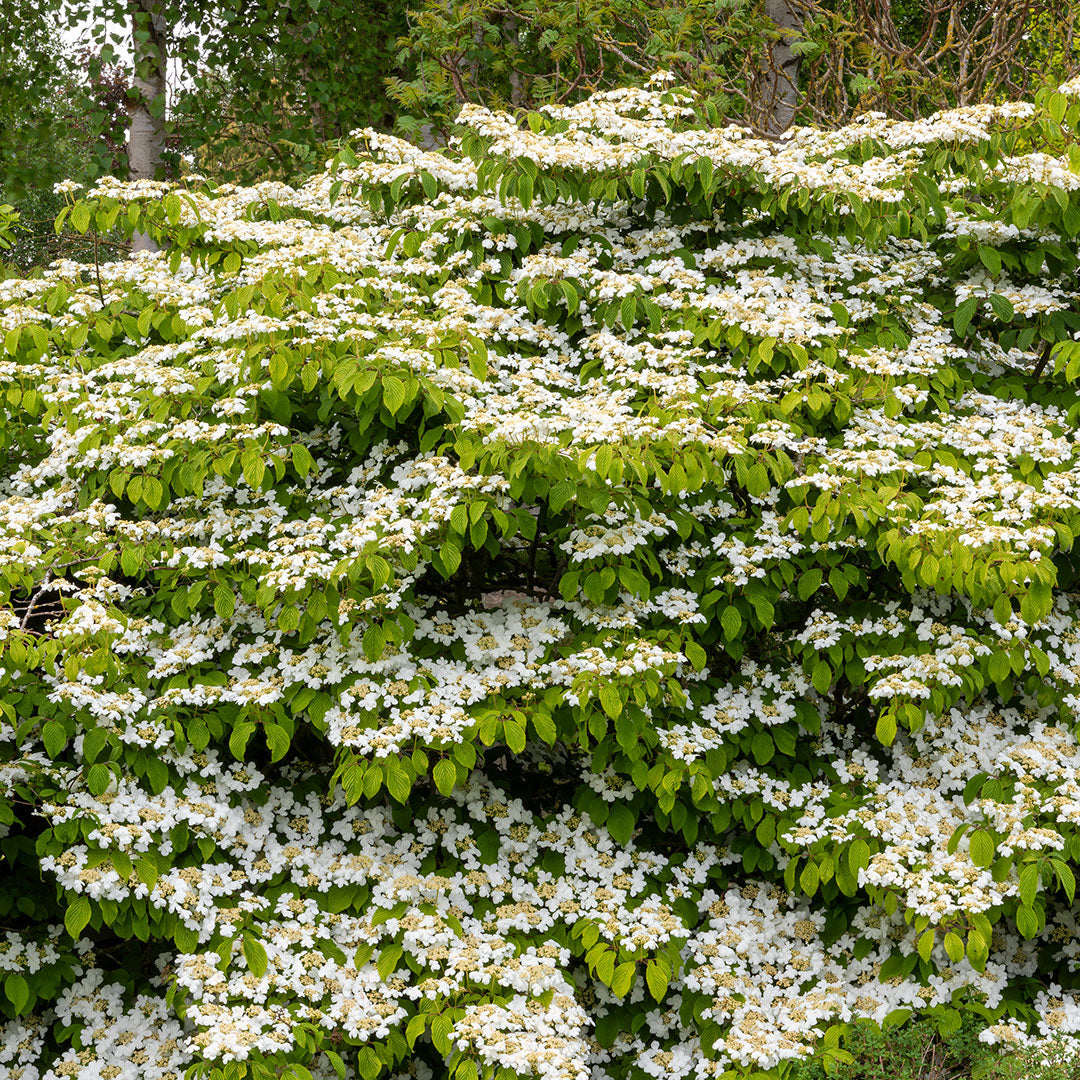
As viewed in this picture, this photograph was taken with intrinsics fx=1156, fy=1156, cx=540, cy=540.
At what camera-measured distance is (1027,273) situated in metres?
4.75

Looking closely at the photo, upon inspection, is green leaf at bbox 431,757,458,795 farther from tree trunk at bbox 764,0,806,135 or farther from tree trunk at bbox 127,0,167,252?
tree trunk at bbox 127,0,167,252

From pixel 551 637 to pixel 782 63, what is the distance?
21.5 feet

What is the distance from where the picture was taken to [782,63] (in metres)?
8.70

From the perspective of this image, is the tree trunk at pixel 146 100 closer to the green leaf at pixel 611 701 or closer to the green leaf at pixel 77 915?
the green leaf at pixel 77 915

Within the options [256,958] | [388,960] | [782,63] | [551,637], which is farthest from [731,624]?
[782,63]

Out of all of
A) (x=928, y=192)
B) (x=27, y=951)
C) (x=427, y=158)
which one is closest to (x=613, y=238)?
(x=427, y=158)

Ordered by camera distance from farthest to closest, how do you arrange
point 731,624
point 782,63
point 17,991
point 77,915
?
point 782,63 → point 731,624 → point 17,991 → point 77,915

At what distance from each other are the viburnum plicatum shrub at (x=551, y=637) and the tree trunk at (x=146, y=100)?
5040mm

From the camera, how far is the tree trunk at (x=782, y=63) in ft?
28.4

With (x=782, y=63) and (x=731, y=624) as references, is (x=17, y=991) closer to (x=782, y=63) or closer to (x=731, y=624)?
(x=731, y=624)

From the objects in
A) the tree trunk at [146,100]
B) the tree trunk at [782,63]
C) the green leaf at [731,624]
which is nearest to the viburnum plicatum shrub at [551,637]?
the green leaf at [731,624]

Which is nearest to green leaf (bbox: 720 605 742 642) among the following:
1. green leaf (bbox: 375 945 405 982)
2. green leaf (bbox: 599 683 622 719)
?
green leaf (bbox: 599 683 622 719)

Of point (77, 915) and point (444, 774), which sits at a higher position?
point (444, 774)

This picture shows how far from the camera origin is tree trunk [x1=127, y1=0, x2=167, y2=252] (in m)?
8.87
